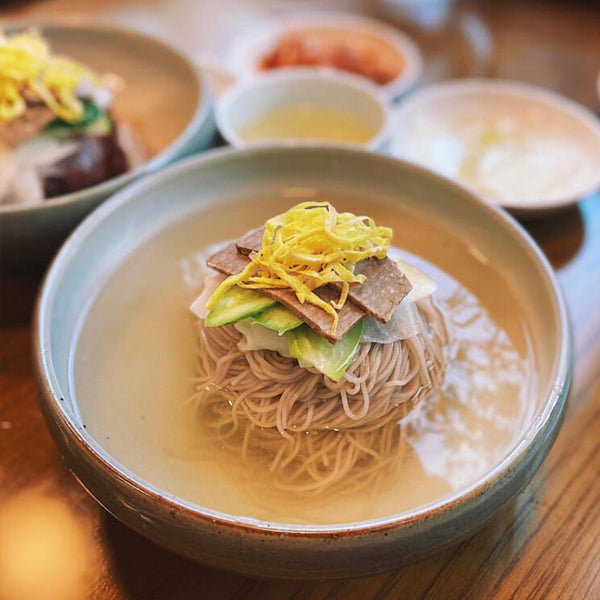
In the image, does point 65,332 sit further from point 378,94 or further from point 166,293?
point 378,94

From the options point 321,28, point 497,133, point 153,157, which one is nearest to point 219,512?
point 153,157

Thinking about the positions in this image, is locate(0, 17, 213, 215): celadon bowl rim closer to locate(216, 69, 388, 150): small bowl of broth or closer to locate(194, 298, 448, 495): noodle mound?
→ locate(216, 69, 388, 150): small bowl of broth

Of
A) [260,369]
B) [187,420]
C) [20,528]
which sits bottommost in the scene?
[20,528]

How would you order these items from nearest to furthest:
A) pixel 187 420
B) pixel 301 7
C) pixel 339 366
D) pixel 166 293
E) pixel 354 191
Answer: pixel 339 366
pixel 187 420
pixel 166 293
pixel 354 191
pixel 301 7

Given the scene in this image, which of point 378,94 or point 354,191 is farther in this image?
point 378,94

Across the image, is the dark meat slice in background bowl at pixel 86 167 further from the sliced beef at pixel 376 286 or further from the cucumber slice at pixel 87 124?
the sliced beef at pixel 376 286

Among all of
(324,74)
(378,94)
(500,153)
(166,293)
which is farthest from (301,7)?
(166,293)

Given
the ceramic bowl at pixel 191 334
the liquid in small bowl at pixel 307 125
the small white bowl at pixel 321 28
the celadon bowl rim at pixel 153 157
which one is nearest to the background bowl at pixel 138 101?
the celadon bowl rim at pixel 153 157

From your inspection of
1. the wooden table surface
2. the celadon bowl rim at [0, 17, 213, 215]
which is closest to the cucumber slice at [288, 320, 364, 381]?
the wooden table surface
